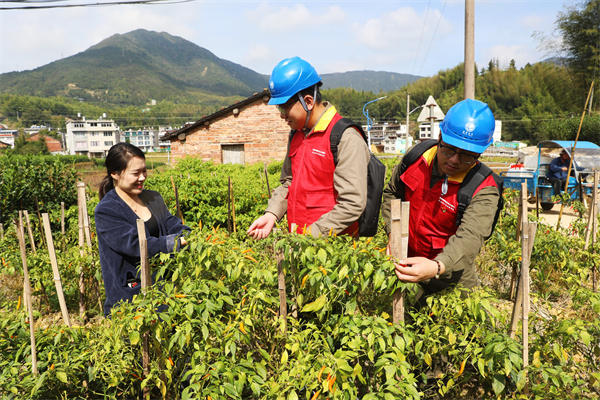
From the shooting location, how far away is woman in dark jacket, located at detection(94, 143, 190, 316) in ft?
7.39

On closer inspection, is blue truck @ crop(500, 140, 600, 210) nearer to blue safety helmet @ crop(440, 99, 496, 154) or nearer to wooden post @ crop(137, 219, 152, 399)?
blue safety helmet @ crop(440, 99, 496, 154)

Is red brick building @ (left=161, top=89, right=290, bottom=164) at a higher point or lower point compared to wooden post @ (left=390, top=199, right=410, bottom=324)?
higher

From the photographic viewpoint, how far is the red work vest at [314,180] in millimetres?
2240

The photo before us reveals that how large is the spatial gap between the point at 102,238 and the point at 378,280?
5.33 feet

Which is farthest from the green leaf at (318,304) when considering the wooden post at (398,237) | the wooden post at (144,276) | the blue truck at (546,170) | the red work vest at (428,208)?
the blue truck at (546,170)

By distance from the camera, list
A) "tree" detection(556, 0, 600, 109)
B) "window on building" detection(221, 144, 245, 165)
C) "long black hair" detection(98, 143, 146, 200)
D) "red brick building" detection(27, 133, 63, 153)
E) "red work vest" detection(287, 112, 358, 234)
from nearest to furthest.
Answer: "red work vest" detection(287, 112, 358, 234) < "long black hair" detection(98, 143, 146, 200) < "window on building" detection(221, 144, 245, 165) < "tree" detection(556, 0, 600, 109) < "red brick building" detection(27, 133, 63, 153)

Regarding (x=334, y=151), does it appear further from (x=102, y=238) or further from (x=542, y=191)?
(x=542, y=191)

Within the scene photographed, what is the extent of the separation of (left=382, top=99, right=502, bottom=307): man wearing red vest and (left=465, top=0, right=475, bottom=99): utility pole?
519 centimetres

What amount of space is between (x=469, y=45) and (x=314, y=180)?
5840 millimetres

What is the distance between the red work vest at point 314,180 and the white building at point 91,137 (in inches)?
3823

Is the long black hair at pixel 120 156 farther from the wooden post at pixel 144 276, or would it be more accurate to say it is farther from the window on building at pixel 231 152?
the window on building at pixel 231 152

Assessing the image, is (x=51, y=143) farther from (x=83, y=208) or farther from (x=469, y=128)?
(x=469, y=128)

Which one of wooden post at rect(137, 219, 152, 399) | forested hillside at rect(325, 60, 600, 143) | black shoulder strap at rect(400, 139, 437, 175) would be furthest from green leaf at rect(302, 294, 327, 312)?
forested hillside at rect(325, 60, 600, 143)

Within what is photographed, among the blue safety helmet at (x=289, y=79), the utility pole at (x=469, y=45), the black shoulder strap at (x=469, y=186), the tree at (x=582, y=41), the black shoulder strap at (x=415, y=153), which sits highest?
the tree at (x=582, y=41)
